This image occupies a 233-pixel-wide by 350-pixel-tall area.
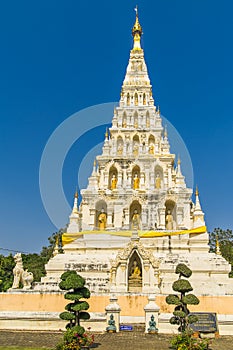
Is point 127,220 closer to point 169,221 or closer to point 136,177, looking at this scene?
point 169,221

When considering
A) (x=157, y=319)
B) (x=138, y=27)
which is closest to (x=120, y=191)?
(x=157, y=319)

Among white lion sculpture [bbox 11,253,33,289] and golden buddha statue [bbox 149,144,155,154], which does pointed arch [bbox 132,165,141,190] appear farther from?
white lion sculpture [bbox 11,253,33,289]

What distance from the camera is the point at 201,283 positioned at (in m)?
22.9

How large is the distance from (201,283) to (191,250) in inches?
154

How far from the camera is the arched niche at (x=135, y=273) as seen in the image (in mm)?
22672

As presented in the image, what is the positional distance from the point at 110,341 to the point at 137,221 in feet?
51.0

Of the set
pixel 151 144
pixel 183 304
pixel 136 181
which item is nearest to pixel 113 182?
pixel 136 181

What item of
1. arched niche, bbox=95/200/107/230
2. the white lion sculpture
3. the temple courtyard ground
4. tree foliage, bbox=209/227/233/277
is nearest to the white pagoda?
arched niche, bbox=95/200/107/230

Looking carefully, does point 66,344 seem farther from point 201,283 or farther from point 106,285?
point 201,283

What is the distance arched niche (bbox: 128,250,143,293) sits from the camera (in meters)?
22.7

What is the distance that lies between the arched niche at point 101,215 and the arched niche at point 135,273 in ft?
23.0

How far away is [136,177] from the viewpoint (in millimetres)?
32094

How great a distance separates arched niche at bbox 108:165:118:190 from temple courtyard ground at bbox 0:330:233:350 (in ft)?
53.9

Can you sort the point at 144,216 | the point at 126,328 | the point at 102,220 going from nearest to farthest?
the point at 126,328 < the point at 144,216 < the point at 102,220
